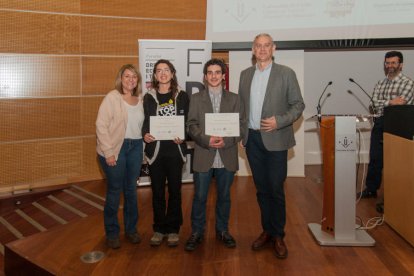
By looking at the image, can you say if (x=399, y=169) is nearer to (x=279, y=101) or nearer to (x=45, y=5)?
(x=279, y=101)

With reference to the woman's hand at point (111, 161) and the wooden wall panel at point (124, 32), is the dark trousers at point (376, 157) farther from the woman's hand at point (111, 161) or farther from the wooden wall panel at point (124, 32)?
the woman's hand at point (111, 161)

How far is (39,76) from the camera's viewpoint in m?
4.46

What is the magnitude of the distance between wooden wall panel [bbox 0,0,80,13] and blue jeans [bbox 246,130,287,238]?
125 inches

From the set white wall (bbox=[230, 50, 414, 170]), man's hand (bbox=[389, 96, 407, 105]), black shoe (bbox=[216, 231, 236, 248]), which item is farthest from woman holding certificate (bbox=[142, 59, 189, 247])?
white wall (bbox=[230, 50, 414, 170])

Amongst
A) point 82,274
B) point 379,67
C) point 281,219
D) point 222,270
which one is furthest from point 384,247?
point 379,67

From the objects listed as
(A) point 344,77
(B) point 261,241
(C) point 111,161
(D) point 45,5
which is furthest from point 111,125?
(A) point 344,77

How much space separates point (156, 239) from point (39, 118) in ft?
8.52

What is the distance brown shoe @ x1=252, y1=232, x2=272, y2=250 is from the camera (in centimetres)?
267

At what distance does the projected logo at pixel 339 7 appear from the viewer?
4242 mm

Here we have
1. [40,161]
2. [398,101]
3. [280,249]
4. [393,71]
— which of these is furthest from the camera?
[40,161]

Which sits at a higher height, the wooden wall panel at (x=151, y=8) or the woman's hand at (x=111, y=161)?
the wooden wall panel at (x=151, y=8)

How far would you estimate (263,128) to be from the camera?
249 centimetres

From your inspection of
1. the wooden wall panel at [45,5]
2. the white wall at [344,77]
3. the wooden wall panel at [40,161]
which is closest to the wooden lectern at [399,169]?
the white wall at [344,77]

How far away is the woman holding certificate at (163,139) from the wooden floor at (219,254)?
0.84 ft
